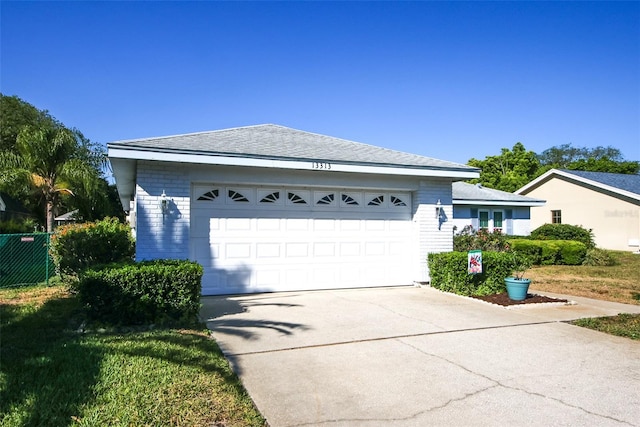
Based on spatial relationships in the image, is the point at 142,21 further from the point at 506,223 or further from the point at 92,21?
the point at 506,223

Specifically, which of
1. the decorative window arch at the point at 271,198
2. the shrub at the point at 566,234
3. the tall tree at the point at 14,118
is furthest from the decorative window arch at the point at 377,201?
the tall tree at the point at 14,118

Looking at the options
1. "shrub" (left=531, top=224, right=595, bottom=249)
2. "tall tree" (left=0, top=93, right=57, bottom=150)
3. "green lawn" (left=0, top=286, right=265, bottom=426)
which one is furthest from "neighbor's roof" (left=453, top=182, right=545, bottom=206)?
"tall tree" (left=0, top=93, right=57, bottom=150)

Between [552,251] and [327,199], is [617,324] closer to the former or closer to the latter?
[327,199]

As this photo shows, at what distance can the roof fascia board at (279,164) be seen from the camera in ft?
26.7

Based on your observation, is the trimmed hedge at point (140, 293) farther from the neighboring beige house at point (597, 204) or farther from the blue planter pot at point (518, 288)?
the neighboring beige house at point (597, 204)

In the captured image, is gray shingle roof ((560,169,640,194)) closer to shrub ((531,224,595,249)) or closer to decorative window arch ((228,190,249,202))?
shrub ((531,224,595,249))

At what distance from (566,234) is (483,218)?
4025mm

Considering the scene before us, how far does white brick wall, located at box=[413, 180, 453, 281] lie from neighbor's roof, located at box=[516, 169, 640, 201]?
18800 mm

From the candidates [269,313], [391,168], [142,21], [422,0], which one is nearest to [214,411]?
[269,313]

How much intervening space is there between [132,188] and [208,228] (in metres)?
4.75

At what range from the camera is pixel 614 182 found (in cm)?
2581

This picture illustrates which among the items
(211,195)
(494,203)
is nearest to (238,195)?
(211,195)

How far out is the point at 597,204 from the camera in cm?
2527

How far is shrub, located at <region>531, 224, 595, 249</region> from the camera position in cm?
1984
